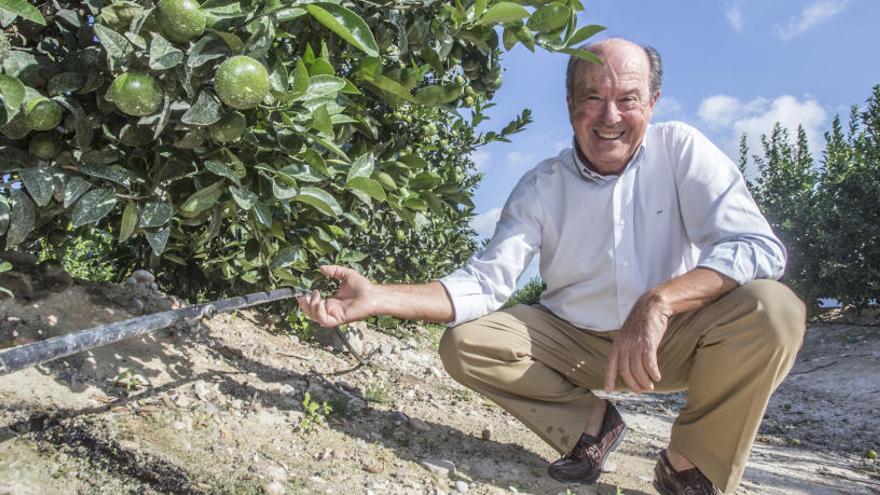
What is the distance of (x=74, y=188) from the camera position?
1678 millimetres

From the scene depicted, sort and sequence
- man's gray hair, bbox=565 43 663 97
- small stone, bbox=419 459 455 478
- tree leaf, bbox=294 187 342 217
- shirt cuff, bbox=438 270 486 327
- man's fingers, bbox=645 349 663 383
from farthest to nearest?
man's gray hair, bbox=565 43 663 97 < shirt cuff, bbox=438 270 486 327 < small stone, bbox=419 459 455 478 < man's fingers, bbox=645 349 663 383 < tree leaf, bbox=294 187 342 217

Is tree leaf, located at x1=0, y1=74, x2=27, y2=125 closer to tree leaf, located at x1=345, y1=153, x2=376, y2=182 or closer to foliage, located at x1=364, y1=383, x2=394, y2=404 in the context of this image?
tree leaf, located at x1=345, y1=153, x2=376, y2=182

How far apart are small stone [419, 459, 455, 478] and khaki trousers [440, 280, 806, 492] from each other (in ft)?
1.34

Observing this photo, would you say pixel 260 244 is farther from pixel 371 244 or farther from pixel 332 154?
pixel 371 244

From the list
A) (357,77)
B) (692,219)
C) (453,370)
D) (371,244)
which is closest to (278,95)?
(357,77)

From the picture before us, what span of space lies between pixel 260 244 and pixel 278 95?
2.23 ft

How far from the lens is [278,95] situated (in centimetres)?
162

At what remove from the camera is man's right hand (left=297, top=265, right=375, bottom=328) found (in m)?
2.35

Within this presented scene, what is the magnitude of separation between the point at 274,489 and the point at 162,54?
4.08 feet

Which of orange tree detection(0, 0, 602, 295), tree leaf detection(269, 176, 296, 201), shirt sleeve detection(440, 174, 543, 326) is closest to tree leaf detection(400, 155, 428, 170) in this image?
orange tree detection(0, 0, 602, 295)

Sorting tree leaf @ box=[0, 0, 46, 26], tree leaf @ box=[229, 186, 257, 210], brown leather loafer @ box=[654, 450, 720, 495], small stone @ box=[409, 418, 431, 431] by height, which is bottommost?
small stone @ box=[409, 418, 431, 431]

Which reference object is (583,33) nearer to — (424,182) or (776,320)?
(424,182)

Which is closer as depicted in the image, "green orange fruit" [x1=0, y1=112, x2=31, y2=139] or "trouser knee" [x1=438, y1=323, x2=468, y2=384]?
"green orange fruit" [x1=0, y1=112, x2=31, y2=139]

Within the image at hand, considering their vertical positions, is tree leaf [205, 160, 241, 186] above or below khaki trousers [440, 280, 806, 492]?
above
